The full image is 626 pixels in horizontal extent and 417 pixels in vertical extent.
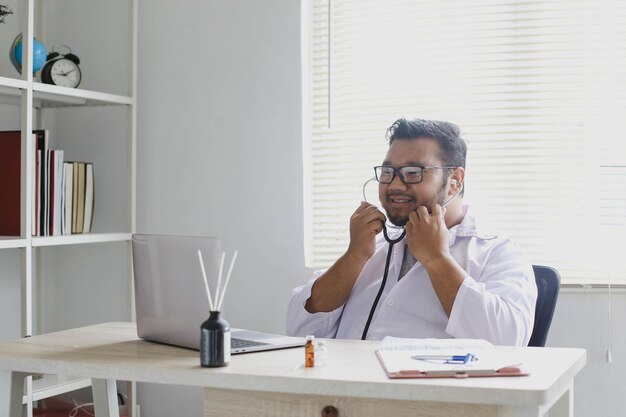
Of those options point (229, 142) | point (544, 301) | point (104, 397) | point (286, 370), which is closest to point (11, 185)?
point (229, 142)

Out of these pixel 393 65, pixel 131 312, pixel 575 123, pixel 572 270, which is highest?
pixel 393 65

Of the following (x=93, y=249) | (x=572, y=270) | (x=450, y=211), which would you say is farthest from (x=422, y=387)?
(x=93, y=249)

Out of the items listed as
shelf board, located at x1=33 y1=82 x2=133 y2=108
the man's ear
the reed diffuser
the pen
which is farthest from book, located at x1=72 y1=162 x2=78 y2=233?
the pen

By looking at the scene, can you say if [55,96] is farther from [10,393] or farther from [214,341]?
[214,341]

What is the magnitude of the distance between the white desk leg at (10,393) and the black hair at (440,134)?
127cm

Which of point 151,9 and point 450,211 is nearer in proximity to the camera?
point 450,211

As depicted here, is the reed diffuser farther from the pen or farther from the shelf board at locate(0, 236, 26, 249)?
the shelf board at locate(0, 236, 26, 249)

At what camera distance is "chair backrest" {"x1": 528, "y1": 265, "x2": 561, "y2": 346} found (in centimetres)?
226

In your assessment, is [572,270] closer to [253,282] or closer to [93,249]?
[253,282]

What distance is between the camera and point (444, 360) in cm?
160

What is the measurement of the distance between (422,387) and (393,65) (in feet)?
6.29

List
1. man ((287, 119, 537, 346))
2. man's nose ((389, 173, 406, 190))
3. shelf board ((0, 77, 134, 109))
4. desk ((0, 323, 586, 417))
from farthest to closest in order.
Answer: shelf board ((0, 77, 134, 109)), man's nose ((389, 173, 406, 190)), man ((287, 119, 537, 346)), desk ((0, 323, 586, 417))

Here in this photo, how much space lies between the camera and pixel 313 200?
3.28m

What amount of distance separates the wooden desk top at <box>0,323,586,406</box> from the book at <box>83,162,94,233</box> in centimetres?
136
